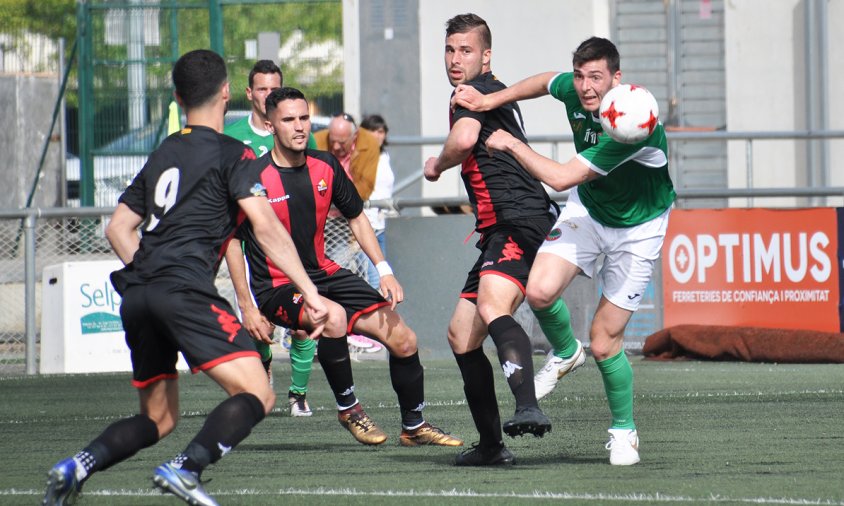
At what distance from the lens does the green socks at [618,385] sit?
6910mm

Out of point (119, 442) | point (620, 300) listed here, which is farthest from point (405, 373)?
point (119, 442)

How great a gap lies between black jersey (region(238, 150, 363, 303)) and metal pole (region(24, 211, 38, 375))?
18.9 feet

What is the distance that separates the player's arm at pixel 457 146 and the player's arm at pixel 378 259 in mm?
548

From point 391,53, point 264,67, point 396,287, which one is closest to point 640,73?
point 391,53

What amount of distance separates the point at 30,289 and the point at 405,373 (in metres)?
6.64

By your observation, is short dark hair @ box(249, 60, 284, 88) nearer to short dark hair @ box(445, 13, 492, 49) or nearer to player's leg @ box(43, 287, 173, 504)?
short dark hair @ box(445, 13, 492, 49)

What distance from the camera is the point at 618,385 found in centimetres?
697

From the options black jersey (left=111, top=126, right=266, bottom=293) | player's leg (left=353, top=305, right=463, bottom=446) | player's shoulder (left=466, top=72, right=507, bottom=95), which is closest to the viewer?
black jersey (left=111, top=126, right=266, bottom=293)

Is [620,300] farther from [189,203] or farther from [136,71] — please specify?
[136,71]

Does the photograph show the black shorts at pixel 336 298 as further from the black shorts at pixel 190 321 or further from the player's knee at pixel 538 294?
the black shorts at pixel 190 321

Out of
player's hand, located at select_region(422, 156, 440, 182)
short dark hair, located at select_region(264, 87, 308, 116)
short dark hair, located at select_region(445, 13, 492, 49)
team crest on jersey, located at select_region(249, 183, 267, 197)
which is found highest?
short dark hair, located at select_region(445, 13, 492, 49)

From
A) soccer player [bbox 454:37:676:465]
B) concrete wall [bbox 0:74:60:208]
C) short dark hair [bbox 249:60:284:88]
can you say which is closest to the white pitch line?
soccer player [bbox 454:37:676:465]

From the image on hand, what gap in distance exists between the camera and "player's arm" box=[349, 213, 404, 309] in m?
7.38

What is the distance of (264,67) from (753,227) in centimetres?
580
